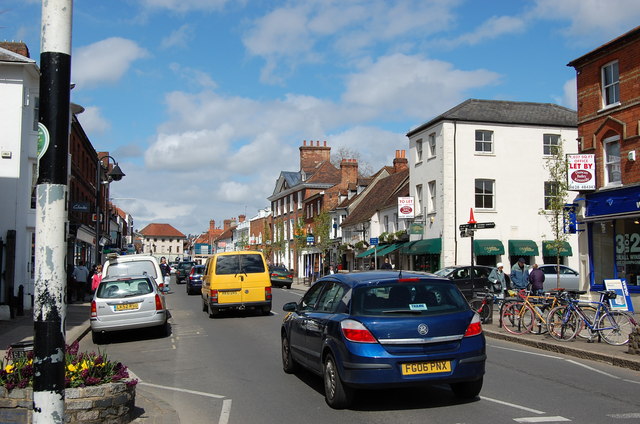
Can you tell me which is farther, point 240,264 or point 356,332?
point 240,264

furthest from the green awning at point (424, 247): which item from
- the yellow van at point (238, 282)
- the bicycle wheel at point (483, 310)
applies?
the bicycle wheel at point (483, 310)

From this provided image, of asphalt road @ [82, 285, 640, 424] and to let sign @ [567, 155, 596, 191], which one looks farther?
to let sign @ [567, 155, 596, 191]

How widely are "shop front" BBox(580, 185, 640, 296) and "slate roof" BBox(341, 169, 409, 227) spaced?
65.7ft

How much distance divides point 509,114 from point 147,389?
102 ft

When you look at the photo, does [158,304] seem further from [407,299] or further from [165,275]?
[165,275]

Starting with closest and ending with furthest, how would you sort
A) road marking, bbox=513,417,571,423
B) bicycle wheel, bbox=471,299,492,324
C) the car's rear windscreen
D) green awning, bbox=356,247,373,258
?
road marking, bbox=513,417,571,423 < the car's rear windscreen < bicycle wheel, bbox=471,299,492,324 < green awning, bbox=356,247,373,258

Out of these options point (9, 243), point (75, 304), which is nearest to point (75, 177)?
point (75, 304)

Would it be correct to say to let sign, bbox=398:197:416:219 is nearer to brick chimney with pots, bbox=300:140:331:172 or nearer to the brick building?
the brick building

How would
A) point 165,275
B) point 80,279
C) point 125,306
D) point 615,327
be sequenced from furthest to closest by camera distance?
point 165,275 → point 80,279 → point 125,306 → point 615,327

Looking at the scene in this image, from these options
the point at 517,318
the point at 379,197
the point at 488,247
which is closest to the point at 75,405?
the point at 517,318

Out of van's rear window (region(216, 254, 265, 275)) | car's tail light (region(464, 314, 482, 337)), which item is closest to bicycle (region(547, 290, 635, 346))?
car's tail light (region(464, 314, 482, 337))

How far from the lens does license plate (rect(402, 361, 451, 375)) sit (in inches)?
278

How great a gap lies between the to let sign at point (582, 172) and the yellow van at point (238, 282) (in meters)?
11.2

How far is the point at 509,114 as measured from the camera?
36.2 metres
